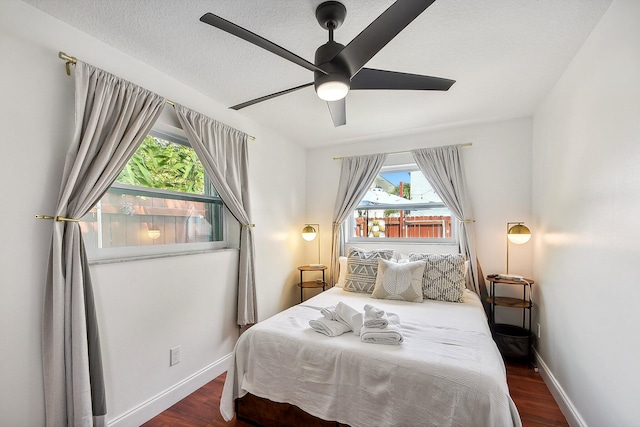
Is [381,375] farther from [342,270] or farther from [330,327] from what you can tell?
[342,270]

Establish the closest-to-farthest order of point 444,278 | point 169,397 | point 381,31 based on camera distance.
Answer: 1. point 381,31
2. point 169,397
3. point 444,278

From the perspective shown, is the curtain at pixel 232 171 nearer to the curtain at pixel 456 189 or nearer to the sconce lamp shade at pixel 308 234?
the sconce lamp shade at pixel 308 234

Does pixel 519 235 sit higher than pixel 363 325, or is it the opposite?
pixel 519 235

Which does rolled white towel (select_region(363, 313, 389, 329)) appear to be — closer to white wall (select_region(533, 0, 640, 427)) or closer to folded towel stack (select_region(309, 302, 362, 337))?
folded towel stack (select_region(309, 302, 362, 337))

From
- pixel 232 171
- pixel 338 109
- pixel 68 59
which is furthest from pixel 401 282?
pixel 68 59

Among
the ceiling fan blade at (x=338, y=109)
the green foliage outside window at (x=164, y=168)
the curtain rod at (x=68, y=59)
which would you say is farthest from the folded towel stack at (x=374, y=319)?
the curtain rod at (x=68, y=59)

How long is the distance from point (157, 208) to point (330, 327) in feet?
5.22

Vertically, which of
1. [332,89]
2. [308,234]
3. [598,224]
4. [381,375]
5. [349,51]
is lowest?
[381,375]

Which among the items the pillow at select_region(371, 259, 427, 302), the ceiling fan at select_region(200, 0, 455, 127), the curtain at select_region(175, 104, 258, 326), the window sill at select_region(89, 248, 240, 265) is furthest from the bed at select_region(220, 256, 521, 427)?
the ceiling fan at select_region(200, 0, 455, 127)

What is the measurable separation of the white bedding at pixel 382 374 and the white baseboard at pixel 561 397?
0.67 meters

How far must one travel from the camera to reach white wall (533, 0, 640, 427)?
1279 mm

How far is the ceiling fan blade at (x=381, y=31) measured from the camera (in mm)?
1098

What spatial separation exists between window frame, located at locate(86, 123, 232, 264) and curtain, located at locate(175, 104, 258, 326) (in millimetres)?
155

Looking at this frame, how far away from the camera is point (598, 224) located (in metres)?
1.56
